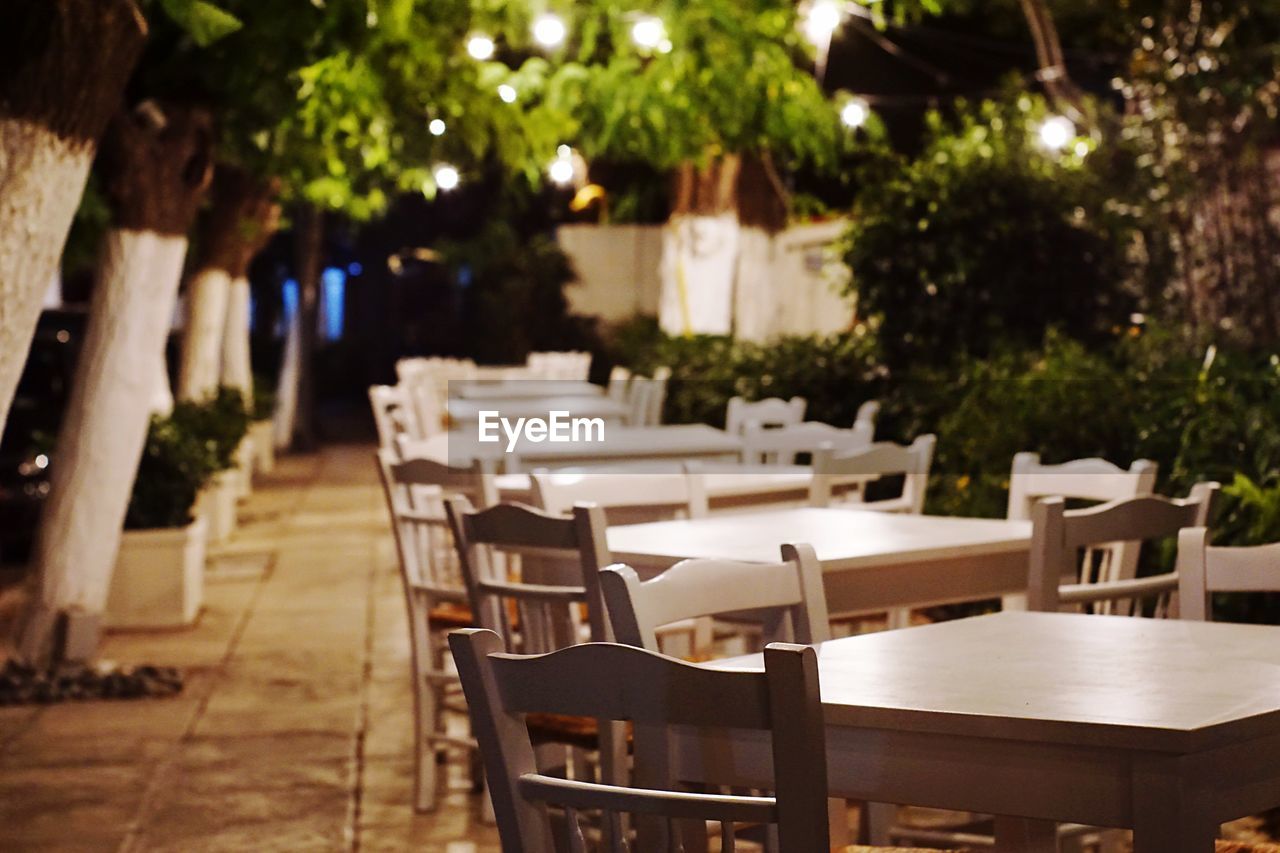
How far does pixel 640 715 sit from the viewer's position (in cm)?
222

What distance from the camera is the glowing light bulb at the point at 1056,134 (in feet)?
41.2

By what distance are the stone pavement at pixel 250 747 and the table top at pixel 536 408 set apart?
1209 mm

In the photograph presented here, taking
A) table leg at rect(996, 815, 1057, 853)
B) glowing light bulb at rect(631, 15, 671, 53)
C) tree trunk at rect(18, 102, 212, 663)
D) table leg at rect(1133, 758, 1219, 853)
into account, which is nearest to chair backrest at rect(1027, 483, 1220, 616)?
table leg at rect(996, 815, 1057, 853)

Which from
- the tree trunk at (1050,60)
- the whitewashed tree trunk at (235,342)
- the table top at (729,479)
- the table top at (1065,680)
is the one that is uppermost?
the tree trunk at (1050,60)

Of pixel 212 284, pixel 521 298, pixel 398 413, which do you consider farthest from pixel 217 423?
pixel 521 298

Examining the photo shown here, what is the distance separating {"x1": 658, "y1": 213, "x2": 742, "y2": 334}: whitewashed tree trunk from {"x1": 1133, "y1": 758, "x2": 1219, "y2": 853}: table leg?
45.6 feet

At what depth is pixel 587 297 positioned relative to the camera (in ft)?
75.7

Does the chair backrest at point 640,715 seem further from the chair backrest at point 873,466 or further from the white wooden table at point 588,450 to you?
the white wooden table at point 588,450

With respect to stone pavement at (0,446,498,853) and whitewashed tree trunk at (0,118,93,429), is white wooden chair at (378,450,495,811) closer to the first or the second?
stone pavement at (0,446,498,853)

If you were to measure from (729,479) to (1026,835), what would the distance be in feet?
11.5

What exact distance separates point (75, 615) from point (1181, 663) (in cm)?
591

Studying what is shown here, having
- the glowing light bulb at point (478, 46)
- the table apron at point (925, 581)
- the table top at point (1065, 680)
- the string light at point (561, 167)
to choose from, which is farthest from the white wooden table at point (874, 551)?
the string light at point (561, 167)

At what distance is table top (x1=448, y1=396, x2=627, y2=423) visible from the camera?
10711mm

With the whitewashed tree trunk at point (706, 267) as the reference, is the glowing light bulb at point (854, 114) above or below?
above
